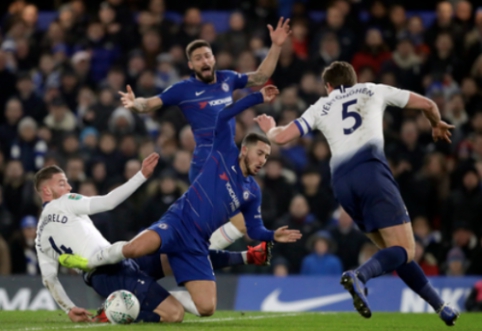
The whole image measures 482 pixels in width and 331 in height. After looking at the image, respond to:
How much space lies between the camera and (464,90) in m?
16.0

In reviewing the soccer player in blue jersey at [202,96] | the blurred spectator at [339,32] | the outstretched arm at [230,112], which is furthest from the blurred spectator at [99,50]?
the outstretched arm at [230,112]

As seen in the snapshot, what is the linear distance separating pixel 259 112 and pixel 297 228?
247cm

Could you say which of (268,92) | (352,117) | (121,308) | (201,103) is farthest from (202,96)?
(121,308)

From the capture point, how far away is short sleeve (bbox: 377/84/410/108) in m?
8.95

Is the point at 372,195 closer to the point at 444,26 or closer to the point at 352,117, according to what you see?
the point at 352,117

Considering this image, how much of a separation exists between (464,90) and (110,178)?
5885 millimetres

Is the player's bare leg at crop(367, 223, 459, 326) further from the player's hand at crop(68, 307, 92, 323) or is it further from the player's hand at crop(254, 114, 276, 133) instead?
the player's hand at crop(68, 307, 92, 323)

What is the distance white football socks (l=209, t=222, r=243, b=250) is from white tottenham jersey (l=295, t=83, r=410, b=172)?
2297 mm

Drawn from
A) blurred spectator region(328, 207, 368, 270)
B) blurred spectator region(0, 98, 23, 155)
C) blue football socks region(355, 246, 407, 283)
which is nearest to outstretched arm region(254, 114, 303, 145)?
blue football socks region(355, 246, 407, 283)

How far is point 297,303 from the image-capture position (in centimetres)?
1298

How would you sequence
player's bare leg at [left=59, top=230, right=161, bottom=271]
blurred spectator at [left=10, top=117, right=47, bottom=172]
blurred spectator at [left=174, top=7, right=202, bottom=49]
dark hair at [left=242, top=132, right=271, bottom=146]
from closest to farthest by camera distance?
1. player's bare leg at [left=59, top=230, right=161, bottom=271]
2. dark hair at [left=242, top=132, right=271, bottom=146]
3. blurred spectator at [left=10, top=117, right=47, bottom=172]
4. blurred spectator at [left=174, top=7, right=202, bottom=49]

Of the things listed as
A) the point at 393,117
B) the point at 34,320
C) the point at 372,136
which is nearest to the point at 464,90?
the point at 393,117

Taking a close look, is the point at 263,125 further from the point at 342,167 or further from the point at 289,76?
the point at 289,76

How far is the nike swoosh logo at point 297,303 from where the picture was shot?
12.9m
